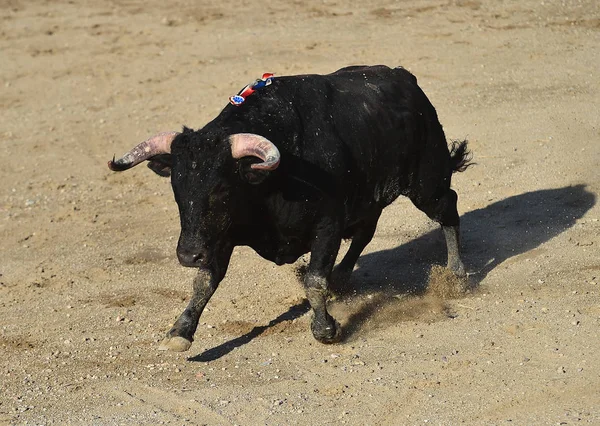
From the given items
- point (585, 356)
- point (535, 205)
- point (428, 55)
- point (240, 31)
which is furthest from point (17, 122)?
point (585, 356)

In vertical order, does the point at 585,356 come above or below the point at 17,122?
above

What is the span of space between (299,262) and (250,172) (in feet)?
8.25

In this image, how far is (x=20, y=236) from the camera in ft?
36.1

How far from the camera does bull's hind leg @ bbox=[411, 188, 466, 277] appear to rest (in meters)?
9.11

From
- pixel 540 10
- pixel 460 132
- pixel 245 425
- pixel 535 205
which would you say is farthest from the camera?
pixel 540 10

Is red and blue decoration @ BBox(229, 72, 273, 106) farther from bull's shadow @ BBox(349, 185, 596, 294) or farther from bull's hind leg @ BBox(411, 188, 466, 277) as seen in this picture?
bull's shadow @ BBox(349, 185, 596, 294)

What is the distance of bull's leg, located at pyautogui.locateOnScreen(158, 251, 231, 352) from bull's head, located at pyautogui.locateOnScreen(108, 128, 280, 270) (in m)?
0.57

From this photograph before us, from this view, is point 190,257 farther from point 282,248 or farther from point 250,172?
point 282,248

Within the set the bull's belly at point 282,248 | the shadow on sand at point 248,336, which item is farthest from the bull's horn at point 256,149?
the shadow on sand at point 248,336

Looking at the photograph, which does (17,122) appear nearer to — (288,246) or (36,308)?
(36,308)

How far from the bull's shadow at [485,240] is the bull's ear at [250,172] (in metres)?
2.15

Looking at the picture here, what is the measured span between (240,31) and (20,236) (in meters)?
6.74

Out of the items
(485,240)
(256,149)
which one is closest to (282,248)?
(256,149)

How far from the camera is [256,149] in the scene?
7094mm
